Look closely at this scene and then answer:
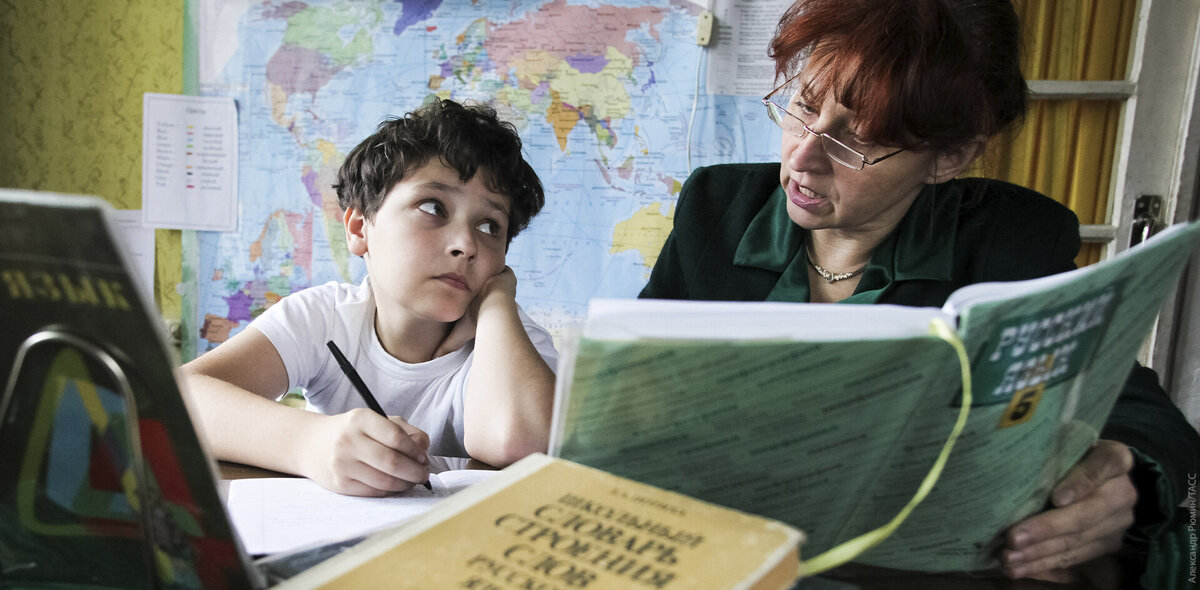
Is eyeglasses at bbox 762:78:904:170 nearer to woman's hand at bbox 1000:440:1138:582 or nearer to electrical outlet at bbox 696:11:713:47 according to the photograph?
woman's hand at bbox 1000:440:1138:582

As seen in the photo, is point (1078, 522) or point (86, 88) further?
point (86, 88)

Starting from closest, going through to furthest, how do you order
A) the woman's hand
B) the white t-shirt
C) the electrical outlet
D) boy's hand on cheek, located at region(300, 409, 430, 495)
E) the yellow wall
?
the woman's hand, boy's hand on cheek, located at region(300, 409, 430, 495), the white t-shirt, the electrical outlet, the yellow wall

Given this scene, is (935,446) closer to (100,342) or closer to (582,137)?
(100,342)

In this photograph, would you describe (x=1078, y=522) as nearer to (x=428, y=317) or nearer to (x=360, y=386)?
(x=360, y=386)

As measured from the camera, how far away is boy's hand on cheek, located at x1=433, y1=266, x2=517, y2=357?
110 centimetres

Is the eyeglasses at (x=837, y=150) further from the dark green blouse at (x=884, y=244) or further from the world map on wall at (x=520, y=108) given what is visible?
the world map on wall at (x=520, y=108)

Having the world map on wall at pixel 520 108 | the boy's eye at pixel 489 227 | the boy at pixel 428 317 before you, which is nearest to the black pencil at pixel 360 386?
the boy at pixel 428 317

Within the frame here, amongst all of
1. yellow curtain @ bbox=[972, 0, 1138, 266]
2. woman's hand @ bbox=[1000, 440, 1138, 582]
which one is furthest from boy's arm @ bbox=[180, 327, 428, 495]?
yellow curtain @ bbox=[972, 0, 1138, 266]

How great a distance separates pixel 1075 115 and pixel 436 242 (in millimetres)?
1720

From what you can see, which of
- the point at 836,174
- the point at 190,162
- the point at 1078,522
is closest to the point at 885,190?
the point at 836,174

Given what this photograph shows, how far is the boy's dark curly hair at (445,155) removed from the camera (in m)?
1.16

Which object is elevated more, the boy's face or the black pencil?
the boy's face

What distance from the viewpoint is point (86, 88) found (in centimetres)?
223

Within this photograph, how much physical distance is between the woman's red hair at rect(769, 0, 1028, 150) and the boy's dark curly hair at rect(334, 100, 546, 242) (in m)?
0.46
